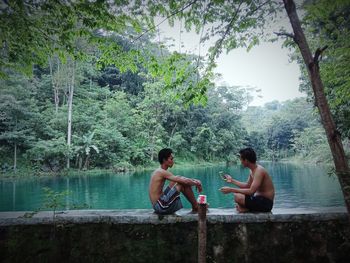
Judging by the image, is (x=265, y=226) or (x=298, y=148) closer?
(x=265, y=226)

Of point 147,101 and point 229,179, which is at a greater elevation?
point 147,101

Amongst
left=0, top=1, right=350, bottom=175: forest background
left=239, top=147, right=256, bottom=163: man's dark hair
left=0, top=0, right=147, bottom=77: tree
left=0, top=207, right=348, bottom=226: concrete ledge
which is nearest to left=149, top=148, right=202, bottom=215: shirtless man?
left=0, top=207, right=348, bottom=226: concrete ledge

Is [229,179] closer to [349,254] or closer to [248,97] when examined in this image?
[349,254]

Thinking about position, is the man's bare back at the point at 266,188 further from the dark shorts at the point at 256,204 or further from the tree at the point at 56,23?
the tree at the point at 56,23

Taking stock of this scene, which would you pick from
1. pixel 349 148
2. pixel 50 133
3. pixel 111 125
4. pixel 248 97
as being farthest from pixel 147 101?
pixel 248 97

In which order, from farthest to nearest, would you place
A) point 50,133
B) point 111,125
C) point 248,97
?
point 248,97
point 111,125
point 50,133

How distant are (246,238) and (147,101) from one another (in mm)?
30861

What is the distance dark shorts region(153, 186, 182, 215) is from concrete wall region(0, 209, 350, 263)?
122mm

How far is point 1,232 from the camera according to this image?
3514 millimetres

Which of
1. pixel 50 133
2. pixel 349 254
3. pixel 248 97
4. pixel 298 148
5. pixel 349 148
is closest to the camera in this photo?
pixel 349 254

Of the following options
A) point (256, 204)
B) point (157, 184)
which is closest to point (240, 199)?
point (256, 204)

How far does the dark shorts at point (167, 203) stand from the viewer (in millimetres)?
3727

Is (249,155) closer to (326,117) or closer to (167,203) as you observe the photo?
(326,117)

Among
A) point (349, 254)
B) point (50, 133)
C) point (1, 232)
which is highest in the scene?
point (50, 133)
